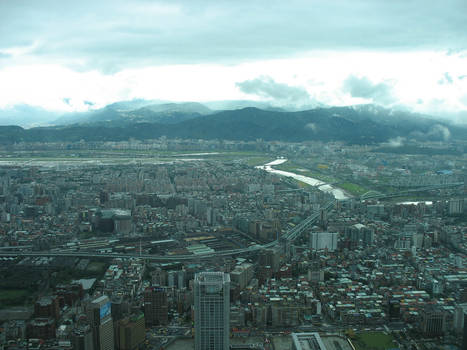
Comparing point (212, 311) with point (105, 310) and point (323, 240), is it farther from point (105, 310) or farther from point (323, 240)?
point (323, 240)

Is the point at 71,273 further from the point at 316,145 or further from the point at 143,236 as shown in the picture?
the point at 316,145

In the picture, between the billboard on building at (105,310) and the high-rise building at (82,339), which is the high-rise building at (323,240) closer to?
the billboard on building at (105,310)

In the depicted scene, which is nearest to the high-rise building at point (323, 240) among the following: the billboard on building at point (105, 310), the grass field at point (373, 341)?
the grass field at point (373, 341)

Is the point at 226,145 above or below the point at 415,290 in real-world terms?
above

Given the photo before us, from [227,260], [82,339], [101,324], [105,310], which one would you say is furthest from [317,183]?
[82,339]

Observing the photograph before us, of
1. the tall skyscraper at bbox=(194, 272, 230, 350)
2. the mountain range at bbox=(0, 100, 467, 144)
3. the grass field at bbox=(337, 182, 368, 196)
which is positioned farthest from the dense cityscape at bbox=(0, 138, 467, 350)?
the mountain range at bbox=(0, 100, 467, 144)

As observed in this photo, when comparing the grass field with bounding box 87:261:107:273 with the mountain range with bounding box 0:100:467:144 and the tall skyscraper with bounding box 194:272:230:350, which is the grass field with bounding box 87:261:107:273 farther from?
the mountain range with bounding box 0:100:467:144

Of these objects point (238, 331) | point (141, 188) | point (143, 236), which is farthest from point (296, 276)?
point (141, 188)
